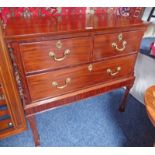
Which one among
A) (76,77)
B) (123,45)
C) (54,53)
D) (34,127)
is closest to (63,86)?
(76,77)

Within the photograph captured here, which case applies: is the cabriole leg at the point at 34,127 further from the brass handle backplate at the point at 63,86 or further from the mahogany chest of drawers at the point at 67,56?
the brass handle backplate at the point at 63,86

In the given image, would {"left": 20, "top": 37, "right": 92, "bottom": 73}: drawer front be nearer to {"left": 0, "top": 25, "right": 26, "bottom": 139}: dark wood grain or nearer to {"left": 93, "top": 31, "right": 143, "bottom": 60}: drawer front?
{"left": 93, "top": 31, "right": 143, "bottom": 60}: drawer front

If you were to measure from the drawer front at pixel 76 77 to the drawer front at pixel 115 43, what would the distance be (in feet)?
0.19

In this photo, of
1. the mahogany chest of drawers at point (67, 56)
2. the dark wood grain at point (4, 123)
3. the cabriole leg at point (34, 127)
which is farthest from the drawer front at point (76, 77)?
the dark wood grain at point (4, 123)

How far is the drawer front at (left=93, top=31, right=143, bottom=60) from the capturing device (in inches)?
35.5

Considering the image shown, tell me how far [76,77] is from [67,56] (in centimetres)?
17

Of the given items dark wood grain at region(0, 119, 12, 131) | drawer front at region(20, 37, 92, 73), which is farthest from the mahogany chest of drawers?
dark wood grain at region(0, 119, 12, 131)

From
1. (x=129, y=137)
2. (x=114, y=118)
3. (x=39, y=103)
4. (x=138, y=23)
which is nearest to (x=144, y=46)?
(x=138, y=23)

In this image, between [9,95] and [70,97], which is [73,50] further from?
[9,95]

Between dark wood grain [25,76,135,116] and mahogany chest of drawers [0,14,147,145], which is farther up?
mahogany chest of drawers [0,14,147,145]

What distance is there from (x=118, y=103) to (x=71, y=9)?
109cm

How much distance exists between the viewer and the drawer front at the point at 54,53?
75 cm
